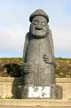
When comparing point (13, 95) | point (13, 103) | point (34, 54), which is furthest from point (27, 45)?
point (13, 103)

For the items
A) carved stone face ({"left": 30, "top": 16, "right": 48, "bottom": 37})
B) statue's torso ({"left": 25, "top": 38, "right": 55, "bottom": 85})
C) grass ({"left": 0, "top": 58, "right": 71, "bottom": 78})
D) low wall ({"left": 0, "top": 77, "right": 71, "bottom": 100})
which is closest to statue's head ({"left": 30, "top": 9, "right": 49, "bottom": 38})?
carved stone face ({"left": 30, "top": 16, "right": 48, "bottom": 37})

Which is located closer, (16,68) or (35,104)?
(35,104)

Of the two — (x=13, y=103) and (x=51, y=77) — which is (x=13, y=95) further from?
(x=13, y=103)

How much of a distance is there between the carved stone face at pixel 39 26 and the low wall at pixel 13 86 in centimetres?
197

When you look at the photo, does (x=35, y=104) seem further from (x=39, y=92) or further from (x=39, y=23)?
(x=39, y=23)

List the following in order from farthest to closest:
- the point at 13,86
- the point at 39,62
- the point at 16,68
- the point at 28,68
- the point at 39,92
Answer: the point at 16,68
the point at 13,86
the point at 39,62
the point at 28,68
the point at 39,92

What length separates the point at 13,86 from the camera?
18125 millimetres

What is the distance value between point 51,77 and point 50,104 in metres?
2.21

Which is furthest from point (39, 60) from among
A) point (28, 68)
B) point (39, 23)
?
point (39, 23)

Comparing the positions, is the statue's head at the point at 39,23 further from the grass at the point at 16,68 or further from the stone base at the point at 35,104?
the stone base at the point at 35,104

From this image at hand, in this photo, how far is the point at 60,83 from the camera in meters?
18.4

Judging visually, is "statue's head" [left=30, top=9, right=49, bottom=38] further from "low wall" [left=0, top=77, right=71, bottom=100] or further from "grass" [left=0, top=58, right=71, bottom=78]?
"grass" [left=0, top=58, right=71, bottom=78]

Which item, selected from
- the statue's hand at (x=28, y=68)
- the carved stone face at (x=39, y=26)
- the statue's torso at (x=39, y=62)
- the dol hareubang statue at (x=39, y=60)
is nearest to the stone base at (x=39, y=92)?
the dol hareubang statue at (x=39, y=60)

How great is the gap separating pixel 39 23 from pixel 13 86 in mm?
2581
